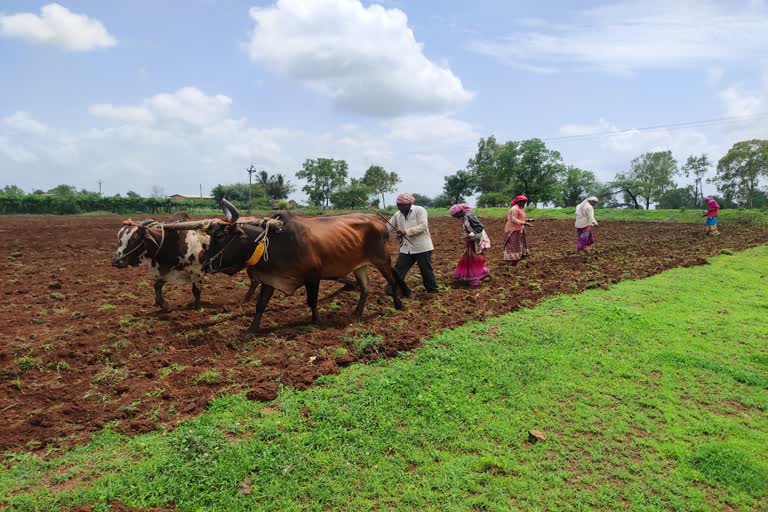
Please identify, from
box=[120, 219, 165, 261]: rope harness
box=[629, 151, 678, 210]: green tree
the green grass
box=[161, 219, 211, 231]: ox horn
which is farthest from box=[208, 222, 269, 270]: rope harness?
box=[629, 151, 678, 210]: green tree

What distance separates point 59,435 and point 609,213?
4311cm

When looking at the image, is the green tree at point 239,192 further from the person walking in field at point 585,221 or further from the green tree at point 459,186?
the person walking in field at point 585,221

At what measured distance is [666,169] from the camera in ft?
241

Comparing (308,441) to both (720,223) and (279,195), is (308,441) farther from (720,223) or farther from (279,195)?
(279,195)

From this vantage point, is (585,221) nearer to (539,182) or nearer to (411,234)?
(411,234)

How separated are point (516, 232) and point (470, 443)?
28.9 feet

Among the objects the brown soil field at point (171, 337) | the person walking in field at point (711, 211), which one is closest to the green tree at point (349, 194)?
the person walking in field at point (711, 211)

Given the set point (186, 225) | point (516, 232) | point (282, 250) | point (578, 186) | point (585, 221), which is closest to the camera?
point (282, 250)

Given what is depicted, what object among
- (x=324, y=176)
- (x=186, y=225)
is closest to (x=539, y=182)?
(x=324, y=176)

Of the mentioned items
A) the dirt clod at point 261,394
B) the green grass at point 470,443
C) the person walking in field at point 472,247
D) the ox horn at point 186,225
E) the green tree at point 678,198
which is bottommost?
the green grass at point 470,443

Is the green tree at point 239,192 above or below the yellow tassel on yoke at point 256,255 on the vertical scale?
above

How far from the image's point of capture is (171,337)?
6676mm

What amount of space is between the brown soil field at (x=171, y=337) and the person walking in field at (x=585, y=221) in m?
1.58

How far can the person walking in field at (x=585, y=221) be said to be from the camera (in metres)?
13.5
